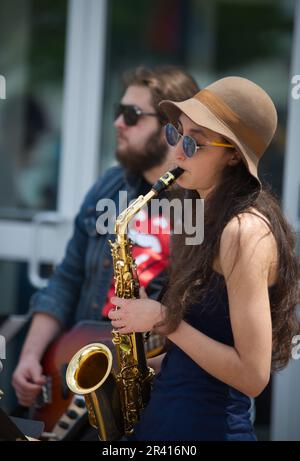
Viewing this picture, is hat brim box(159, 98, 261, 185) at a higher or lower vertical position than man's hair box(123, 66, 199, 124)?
lower

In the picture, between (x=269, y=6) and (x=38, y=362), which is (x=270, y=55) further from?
(x=38, y=362)

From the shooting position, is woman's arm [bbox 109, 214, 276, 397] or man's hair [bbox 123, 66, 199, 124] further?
man's hair [bbox 123, 66, 199, 124]

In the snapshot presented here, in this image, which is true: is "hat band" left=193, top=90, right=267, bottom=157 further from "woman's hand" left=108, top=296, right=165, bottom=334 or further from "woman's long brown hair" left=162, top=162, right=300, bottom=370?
"woman's hand" left=108, top=296, right=165, bottom=334

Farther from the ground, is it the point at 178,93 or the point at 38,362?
the point at 178,93

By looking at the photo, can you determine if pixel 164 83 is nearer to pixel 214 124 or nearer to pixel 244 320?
pixel 214 124

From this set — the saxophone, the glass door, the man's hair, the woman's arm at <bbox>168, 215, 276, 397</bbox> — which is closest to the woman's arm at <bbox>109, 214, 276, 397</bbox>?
the woman's arm at <bbox>168, 215, 276, 397</bbox>

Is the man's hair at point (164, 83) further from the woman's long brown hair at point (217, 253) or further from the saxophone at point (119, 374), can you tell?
the woman's long brown hair at point (217, 253)

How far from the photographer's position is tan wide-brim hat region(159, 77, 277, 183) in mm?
1897

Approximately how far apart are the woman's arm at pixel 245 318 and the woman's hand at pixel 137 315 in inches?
3.8

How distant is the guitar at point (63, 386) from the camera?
8.77 ft

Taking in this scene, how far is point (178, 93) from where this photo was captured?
289 centimetres

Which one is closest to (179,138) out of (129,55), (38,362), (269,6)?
(38,362)

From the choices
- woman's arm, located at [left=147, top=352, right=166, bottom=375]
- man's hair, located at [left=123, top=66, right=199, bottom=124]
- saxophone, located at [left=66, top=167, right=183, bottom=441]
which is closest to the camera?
saxophone, located at [left=66, top=167, right=183, bottom=441]

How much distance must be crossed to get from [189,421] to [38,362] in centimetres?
109
